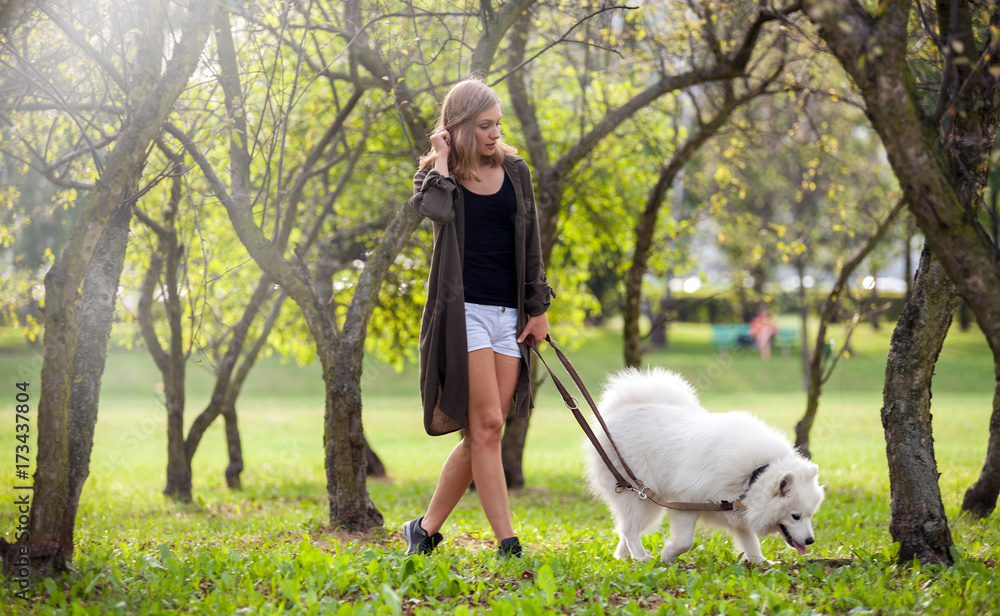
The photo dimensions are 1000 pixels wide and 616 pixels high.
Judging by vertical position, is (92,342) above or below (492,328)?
below

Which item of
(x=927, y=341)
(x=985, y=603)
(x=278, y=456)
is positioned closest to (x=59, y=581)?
(x=985, y=603)

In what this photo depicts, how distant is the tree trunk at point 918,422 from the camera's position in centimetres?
398

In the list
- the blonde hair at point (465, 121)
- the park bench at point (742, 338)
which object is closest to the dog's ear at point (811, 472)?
the blonde hair at point (465, 121)

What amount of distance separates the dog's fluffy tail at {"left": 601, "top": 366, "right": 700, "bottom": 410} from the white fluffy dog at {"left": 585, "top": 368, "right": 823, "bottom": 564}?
2 centimetres

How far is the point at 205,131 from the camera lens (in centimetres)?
727

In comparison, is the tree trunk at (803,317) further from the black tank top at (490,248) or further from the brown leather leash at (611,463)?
the black tank top at (490,248)

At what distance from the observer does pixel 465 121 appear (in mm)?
3840

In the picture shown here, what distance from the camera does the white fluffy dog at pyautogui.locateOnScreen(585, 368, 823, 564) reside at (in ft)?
13.1

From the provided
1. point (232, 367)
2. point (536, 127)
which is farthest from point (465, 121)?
point (232, 367)

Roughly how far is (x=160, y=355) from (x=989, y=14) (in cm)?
786

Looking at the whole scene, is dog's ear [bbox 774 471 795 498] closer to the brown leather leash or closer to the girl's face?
the brown leather leash

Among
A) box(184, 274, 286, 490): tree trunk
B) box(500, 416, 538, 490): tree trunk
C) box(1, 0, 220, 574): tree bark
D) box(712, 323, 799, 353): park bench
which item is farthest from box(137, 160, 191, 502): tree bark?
box(712, 323, 799, 353): park bench

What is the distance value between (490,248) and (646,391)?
142 cm

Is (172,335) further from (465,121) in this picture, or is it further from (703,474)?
(703,474)
